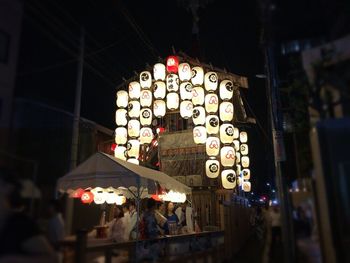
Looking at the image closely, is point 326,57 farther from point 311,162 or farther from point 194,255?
point 194,255

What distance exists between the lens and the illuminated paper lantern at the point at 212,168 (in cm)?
1847

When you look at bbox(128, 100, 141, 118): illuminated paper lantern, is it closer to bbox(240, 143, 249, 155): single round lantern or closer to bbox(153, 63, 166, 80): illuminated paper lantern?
bbox(153, 63, 166, 80): illuminated paper lantern

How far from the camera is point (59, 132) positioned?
558 cm

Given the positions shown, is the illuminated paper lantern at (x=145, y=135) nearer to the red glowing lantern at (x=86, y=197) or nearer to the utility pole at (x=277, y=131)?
the red glowing lantern at (x=86, y=197)

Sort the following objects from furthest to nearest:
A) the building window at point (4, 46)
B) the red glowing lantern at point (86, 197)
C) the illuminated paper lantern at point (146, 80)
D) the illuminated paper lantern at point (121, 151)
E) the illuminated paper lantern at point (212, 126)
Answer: the illuminated paper lantern at point (121, 151) → the illuminated paper lantern at point (146, 80) → the illuminated paper lantern at point (212, 126) → the red glowing lantern at point (86, 197) → the building window at point (4, 46)

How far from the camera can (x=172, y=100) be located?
62.1 ft

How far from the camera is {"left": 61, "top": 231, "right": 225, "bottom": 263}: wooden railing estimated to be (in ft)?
18.8

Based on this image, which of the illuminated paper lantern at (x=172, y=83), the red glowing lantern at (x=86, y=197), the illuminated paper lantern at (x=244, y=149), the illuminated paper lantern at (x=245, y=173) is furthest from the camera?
the illuminated paper lantern at (x=244, y=149)

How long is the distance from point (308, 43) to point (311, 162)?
7.13 feet

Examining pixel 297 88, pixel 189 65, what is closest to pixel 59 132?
pixel 297 88

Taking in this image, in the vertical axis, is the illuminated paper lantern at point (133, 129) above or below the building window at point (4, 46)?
above

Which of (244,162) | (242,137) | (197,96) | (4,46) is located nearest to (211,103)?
(197,96)

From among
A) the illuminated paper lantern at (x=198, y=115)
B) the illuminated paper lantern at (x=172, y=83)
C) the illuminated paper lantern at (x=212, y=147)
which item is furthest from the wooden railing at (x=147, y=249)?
the illuminated paper lantern at (x=172, y=83)

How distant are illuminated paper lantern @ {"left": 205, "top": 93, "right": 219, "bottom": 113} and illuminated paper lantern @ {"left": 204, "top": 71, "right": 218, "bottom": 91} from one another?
0.42 metres
